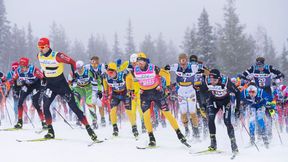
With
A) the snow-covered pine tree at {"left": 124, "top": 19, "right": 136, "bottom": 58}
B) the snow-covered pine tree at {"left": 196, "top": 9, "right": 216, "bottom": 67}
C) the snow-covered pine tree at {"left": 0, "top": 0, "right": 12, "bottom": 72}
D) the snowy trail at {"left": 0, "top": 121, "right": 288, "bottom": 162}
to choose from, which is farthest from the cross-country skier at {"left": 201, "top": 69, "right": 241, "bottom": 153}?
the snow-covered pine tree at {"left": 124, "top": 19, "right": 136, "bottom": 58}

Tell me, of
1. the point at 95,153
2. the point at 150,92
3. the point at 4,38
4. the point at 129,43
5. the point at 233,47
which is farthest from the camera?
the point at 129,43

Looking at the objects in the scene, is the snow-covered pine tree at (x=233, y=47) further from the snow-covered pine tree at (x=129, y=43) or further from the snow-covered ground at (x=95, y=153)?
the snow-covered ground at (x=95, y=153)

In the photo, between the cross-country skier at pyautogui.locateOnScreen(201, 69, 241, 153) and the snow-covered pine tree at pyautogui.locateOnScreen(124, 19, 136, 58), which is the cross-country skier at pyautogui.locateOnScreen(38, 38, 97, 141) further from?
the snow-covered pine tree at pyautogui.locateOnScreen(124, 19, 136, 58)

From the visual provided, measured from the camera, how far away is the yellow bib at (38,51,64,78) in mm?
9383

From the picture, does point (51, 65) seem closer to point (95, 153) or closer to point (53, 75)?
point (53, 75)

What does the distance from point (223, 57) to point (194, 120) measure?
102 ft

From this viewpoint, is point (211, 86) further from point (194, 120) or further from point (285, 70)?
point (285, 70)

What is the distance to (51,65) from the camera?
9430mm

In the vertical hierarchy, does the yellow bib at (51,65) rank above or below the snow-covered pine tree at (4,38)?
below

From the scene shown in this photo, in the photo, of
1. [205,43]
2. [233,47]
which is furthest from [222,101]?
[233,47]

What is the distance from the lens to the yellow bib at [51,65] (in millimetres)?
9383

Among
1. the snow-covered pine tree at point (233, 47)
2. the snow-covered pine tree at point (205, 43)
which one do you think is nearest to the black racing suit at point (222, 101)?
the snow-covered pine tree at point (205, 43)

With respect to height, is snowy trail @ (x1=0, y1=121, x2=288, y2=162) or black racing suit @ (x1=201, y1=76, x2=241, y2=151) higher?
black racing suit @ (x1=201, y1=76, x2=241, y2=151)

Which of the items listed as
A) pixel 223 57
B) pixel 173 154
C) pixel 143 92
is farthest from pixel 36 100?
pixel 223 57
